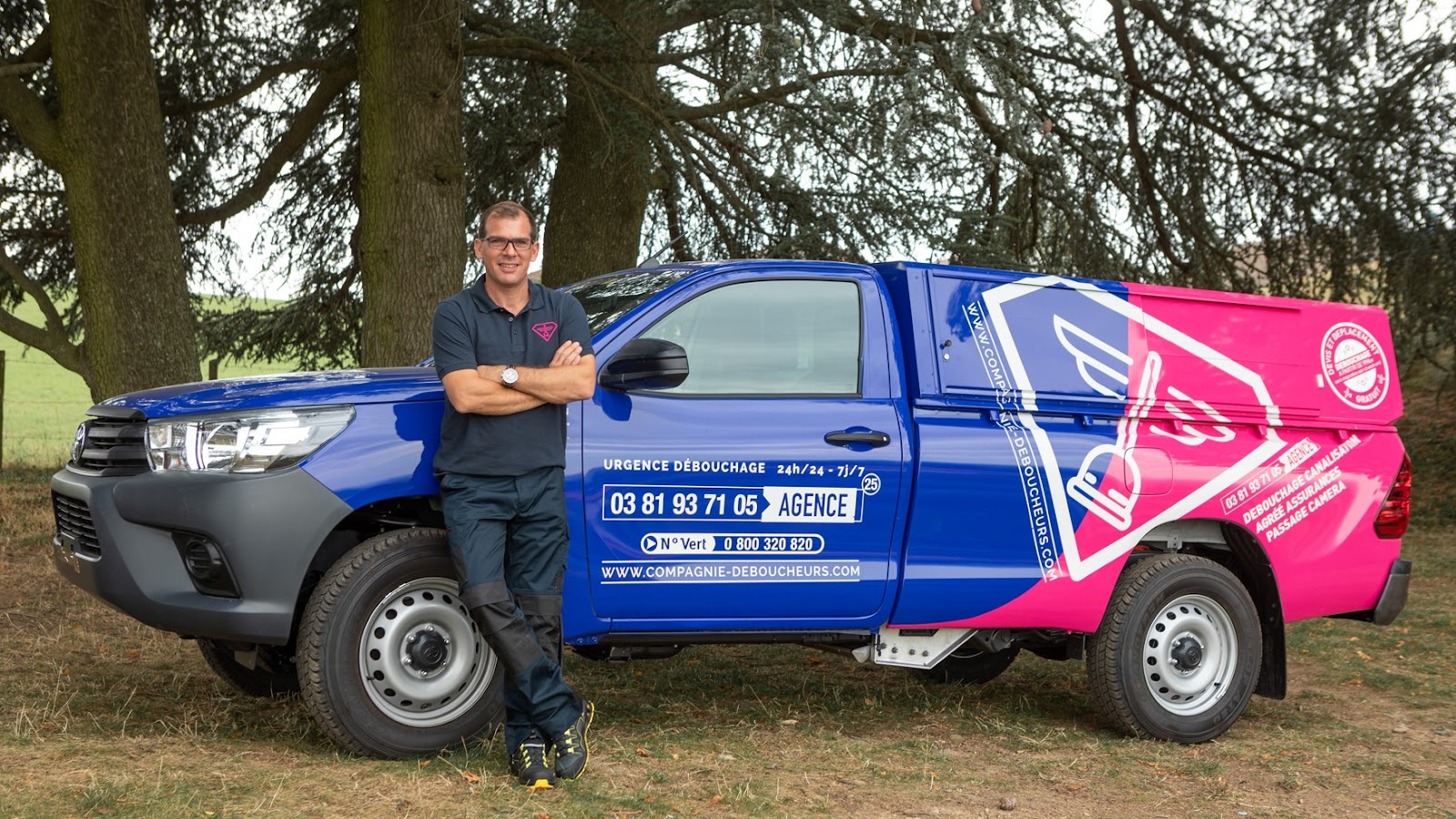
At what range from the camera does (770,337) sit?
243 inches

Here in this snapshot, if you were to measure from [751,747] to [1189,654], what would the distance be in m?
2.06

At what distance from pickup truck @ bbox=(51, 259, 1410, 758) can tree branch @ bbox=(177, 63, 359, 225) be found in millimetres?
6728

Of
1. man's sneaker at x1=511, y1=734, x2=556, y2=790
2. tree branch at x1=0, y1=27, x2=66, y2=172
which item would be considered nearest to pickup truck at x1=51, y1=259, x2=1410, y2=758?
man's sneaker at x1=511, y1=734, x2=556, y2=790

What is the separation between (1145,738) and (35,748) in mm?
4428

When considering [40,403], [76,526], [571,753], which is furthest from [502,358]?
[40,403]

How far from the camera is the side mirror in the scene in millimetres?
5562

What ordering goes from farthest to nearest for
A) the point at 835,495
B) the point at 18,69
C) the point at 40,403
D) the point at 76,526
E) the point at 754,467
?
the point at 40,403
the point at 18,69
the point at 835,495
the point at 754,467
the point at 76,526

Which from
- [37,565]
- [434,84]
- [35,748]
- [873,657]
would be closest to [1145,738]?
[873,657]

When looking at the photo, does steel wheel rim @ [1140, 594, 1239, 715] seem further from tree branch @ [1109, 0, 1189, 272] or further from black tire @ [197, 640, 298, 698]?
tree branch @ [1109, 0, 1189, 272]

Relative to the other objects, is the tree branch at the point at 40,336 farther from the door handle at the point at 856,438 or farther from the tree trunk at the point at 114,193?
the door handle at the point at 856,438

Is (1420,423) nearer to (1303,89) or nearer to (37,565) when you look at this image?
(1303,89)

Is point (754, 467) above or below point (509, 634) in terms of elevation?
above

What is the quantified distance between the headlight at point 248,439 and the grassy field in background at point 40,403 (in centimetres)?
461

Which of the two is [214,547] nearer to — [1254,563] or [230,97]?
[1254,563]
